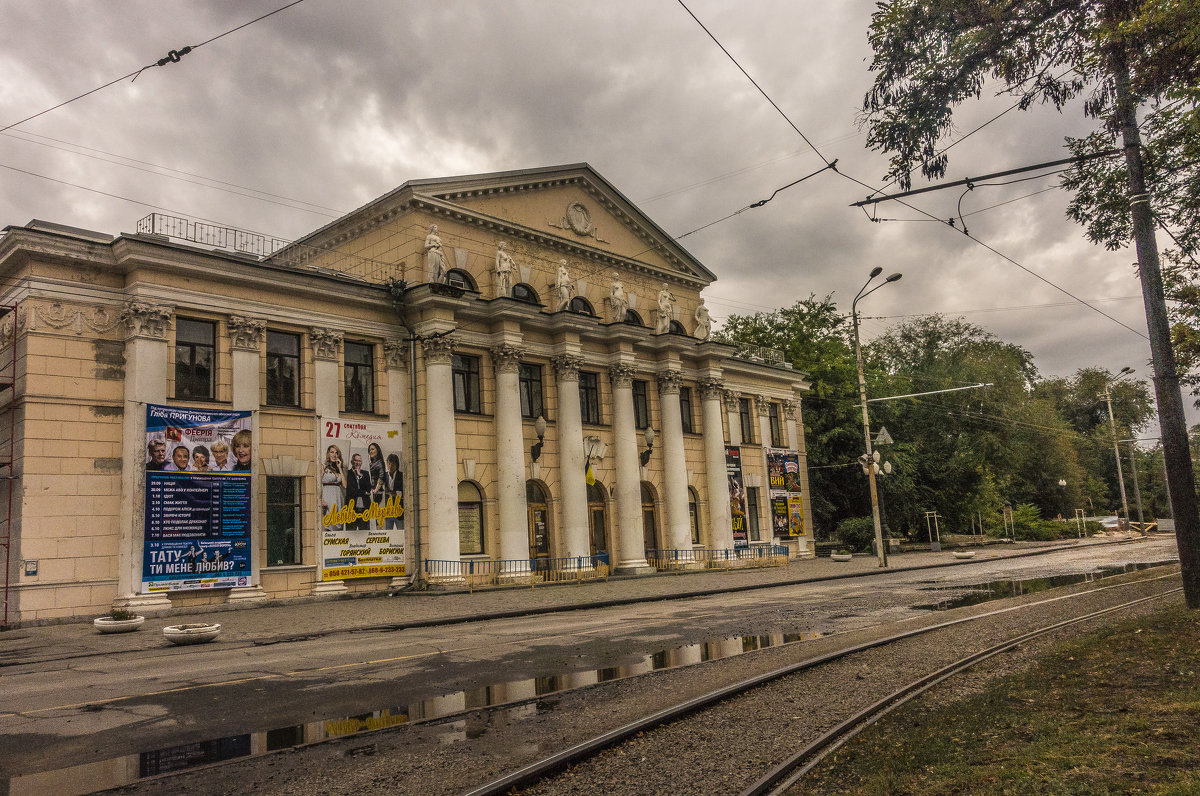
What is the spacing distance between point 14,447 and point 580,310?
2023cm

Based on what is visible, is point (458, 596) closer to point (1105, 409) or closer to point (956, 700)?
point (956, 700)

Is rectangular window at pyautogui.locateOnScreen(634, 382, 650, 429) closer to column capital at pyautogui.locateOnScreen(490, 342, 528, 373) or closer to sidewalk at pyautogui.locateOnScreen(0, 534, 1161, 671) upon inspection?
sidewalk at pyautogui.locateOnScreen(0, 534, 1161, 671)

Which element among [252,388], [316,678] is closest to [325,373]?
[252,388]

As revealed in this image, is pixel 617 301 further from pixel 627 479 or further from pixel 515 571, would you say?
pixel 515 571

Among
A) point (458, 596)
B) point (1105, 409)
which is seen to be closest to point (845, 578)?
point (458, 596)

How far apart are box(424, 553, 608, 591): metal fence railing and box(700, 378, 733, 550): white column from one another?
6.54 meters

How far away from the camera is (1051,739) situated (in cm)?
588

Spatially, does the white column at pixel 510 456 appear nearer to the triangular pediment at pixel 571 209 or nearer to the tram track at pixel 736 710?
the triangular pediment at pixel 571 209

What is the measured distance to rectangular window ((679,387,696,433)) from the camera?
1507 inches

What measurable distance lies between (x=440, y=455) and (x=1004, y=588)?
56.8ft

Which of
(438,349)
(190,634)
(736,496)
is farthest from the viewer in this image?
(736,496)

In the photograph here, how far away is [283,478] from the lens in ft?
79.7

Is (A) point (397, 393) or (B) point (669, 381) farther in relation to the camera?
(B) point (669, 381)

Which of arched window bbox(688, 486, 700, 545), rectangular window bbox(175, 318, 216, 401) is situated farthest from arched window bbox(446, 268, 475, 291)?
arched window bbox(688, 486, 700, 545)
